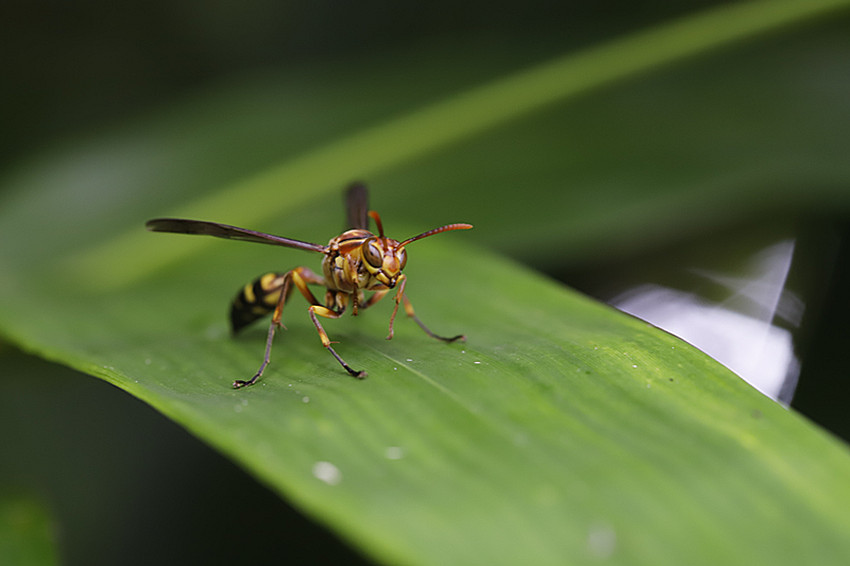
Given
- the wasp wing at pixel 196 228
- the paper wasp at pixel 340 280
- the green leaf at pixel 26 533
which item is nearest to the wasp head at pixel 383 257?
the paper wasp at pixel 340 280

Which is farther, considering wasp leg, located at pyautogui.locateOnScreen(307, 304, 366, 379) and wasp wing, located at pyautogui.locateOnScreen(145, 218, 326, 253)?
wasp wing, located at pyautogui.locateOnScreen(145, 218, 326, 253)

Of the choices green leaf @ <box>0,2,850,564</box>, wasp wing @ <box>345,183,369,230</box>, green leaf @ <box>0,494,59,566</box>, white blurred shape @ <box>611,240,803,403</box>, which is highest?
wasp wing @ <box>345,183,369,230</box>

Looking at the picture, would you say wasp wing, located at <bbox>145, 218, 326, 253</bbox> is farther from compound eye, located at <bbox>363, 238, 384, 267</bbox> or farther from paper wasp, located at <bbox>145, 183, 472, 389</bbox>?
compound eye, located at <bbox>363, 238, 384, 267</bbox>

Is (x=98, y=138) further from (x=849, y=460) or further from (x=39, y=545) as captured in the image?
(x=849, y=460)

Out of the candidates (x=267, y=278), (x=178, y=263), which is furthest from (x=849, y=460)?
(x=178, y=263)

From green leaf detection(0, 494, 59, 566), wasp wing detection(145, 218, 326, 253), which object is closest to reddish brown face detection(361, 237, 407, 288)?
wasp wing detection(145, 218, 326, 253)

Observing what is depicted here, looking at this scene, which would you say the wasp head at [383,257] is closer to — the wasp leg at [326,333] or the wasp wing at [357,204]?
the wasp leg at [326,333]

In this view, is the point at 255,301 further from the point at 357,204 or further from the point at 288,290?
the point at 357,204
